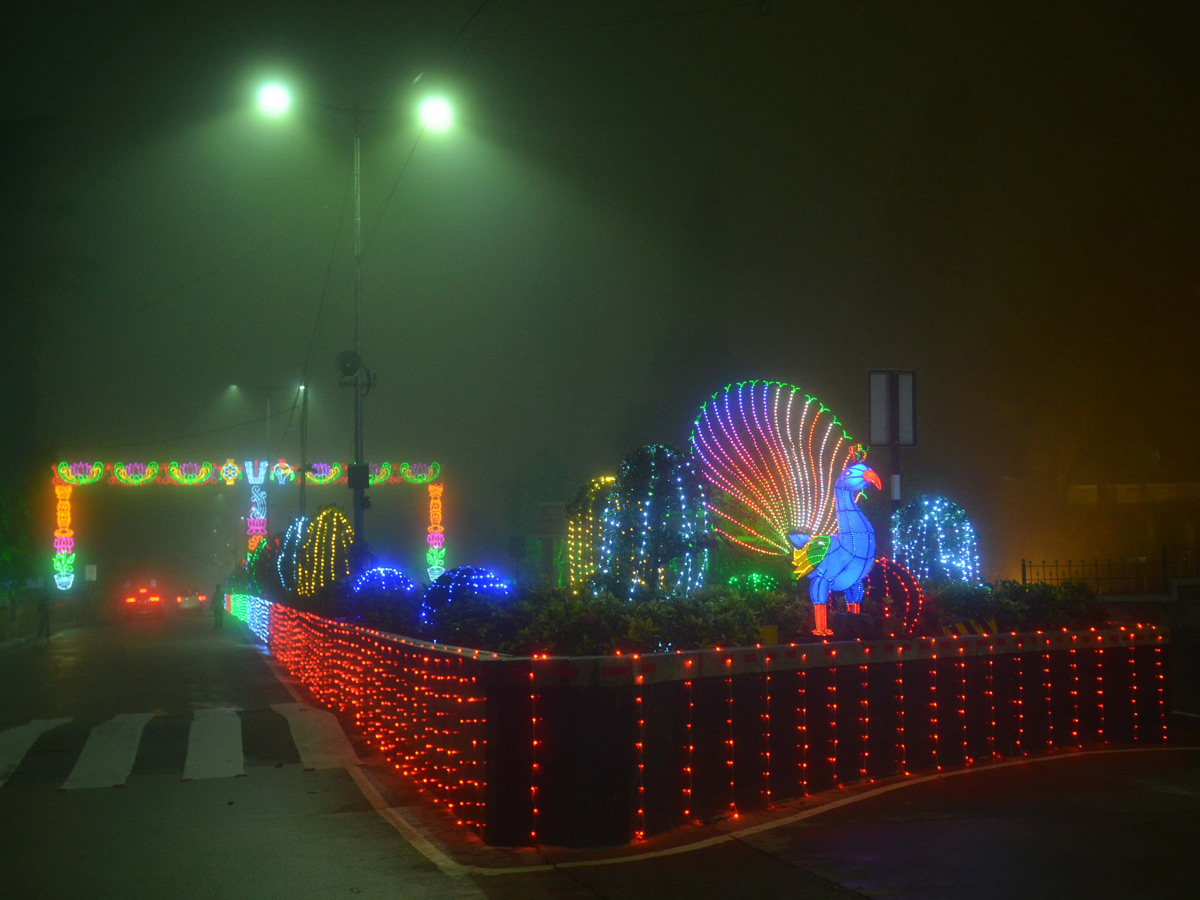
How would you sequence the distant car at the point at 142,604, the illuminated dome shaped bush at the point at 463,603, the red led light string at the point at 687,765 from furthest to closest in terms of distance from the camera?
the distant car at the point at 142,604
the illuminated dome shaped bush at the point at 463,603
the red led light string at the point at 687,765

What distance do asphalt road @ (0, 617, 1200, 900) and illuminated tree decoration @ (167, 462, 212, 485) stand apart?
45134 millimetres

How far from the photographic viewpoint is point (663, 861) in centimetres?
718

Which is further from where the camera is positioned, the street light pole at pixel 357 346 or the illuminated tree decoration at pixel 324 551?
the illuminated tree decoration at pixel 324 551

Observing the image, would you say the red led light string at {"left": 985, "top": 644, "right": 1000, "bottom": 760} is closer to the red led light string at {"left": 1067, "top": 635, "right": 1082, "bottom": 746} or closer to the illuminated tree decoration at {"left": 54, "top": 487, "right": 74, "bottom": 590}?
the red led light string at {"left": 1067, "top": 635, "right": 1082, "bottom": 746}

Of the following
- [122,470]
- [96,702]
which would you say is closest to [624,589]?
[96,702]

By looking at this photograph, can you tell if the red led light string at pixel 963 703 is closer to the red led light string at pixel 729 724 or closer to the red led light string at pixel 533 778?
the red led light string at pixel 729 724

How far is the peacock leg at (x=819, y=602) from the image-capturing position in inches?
426

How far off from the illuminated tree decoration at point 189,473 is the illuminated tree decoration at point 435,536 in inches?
445

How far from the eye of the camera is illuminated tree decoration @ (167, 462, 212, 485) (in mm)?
55469

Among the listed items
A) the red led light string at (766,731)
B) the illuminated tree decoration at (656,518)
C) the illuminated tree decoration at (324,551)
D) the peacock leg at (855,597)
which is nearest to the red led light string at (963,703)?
the peacock leg at (855,597)

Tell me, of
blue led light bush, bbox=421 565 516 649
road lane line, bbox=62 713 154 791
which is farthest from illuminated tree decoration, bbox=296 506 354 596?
blue led light bush, bbox=421 565 516 649

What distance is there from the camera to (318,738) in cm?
1266

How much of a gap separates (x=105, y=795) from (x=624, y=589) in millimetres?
8099

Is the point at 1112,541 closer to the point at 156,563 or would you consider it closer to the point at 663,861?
the point at 663,861
